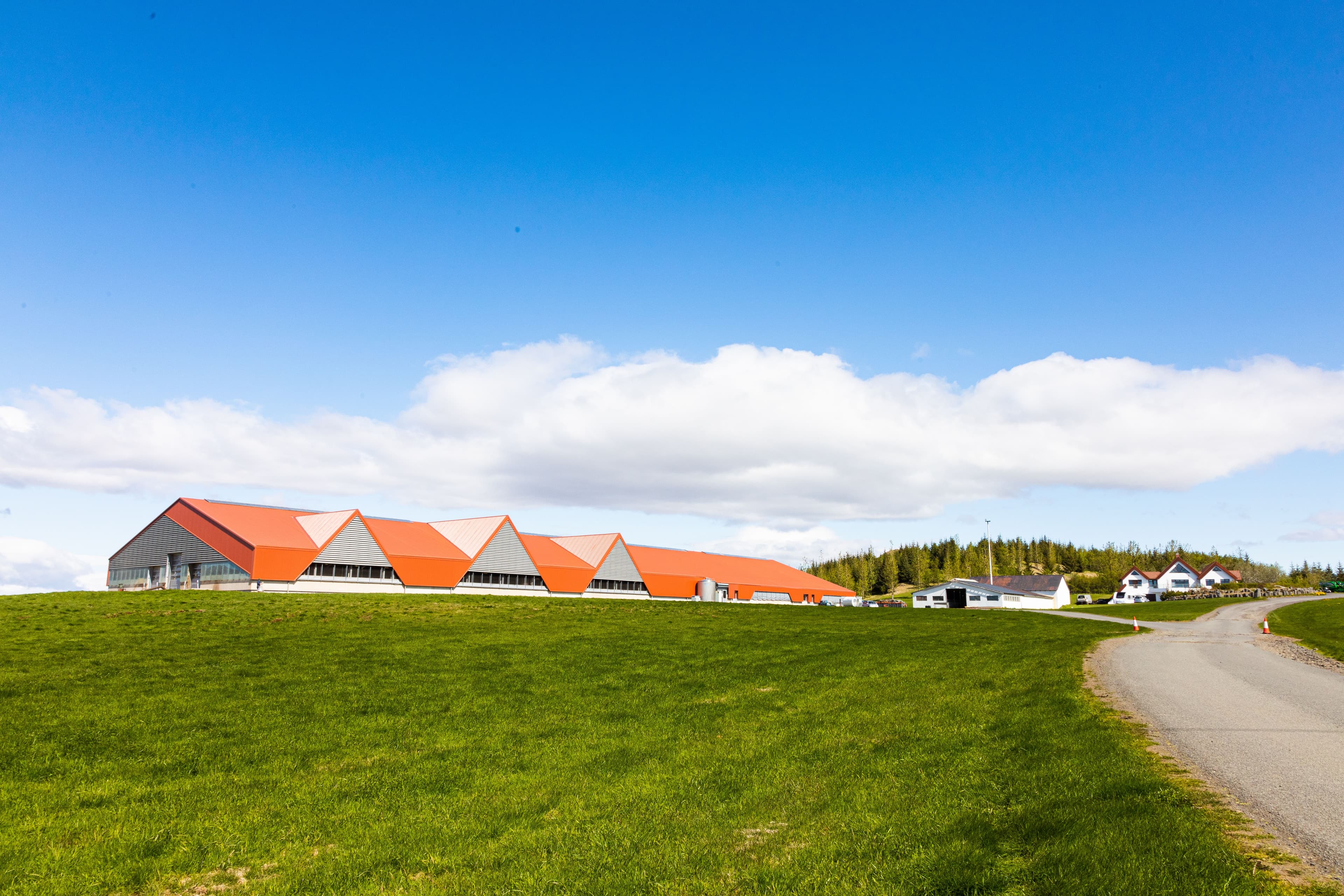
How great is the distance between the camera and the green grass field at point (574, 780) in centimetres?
809

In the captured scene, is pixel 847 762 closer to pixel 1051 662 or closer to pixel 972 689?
pixel 972 689

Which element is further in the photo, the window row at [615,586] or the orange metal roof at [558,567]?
the window row at [615,586]

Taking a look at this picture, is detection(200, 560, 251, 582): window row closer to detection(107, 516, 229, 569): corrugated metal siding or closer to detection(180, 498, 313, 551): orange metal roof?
detection(107, 516, 229, 569): corrugated metal siding

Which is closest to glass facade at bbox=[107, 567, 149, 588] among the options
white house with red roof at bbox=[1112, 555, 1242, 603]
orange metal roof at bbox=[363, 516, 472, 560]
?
orange metal roof at bbox=[363, 516, 472, 560]

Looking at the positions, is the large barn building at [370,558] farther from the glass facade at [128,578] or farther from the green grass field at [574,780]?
the green grass field at [574,780]

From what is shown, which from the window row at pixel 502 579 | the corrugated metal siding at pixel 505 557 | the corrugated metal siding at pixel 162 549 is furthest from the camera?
the corrugated metal siding at pixel 505 557

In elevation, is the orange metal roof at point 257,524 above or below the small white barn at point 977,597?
above

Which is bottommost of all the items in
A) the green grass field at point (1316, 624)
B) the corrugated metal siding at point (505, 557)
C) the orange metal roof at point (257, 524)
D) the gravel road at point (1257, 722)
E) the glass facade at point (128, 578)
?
the green grass field at point (1316, 624)

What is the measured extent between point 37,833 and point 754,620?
3835 cm

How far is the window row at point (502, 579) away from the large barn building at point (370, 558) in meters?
0.09

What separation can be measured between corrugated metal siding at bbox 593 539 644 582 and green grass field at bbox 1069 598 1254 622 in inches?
1946

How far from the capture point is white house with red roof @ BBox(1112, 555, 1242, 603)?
15912cm

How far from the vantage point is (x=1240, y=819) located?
8.73 meters

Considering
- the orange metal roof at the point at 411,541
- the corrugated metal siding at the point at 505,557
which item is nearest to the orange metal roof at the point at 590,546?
the corrugated metal siding at the point at 505,557
